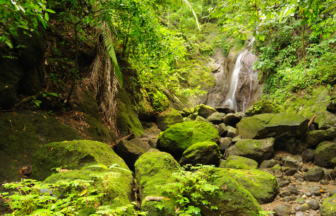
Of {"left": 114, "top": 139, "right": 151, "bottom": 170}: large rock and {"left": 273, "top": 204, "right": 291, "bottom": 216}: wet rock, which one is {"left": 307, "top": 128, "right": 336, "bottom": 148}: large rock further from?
{"left": 114, "top": 139, "right": 151, "bottom": 170}: large rock

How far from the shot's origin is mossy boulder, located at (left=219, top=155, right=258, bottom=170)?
212 inches

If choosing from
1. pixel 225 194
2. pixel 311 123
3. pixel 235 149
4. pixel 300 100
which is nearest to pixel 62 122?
pixel 225 194

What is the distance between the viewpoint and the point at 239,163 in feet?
17.9

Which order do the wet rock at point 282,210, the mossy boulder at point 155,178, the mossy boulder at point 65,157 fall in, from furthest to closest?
the wet rock at point 282,210, the mossy boulder at point 65,157, the mossy boulder at point 155,178

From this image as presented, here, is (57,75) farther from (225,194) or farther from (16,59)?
(225,194)

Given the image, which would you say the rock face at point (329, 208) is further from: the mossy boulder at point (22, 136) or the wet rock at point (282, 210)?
the mossy boulder at point (22, 136)

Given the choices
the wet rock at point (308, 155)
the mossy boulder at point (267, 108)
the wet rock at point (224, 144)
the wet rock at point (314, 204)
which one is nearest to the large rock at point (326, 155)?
the wet rock at point (308, 155)

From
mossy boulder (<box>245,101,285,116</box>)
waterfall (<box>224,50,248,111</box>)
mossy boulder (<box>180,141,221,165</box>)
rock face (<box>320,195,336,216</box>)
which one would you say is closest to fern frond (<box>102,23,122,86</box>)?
mossy boulder (<box>180,141,221,165</box>)

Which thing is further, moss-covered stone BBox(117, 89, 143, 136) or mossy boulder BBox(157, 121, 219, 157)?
moss-covered stone BBox(117, 89, 143, 136)

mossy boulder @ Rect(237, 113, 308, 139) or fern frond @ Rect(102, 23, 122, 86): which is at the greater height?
fern frond @ Rect(102, 23, 122, 86)

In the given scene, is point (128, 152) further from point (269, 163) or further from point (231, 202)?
point (269, 163)

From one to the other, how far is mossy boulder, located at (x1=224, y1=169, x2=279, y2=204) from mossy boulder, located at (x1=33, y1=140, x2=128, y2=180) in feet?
9.27

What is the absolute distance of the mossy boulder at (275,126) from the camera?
21.3 feet

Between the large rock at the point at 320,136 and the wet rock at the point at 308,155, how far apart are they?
0.31m
